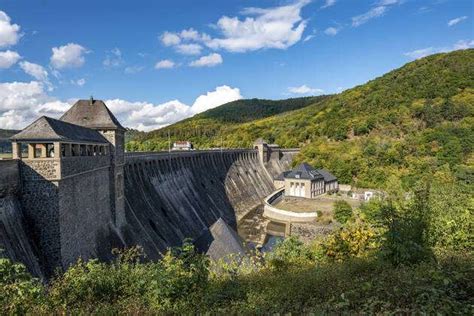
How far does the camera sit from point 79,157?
15750 millimetres

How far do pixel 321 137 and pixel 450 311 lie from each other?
79.8 m

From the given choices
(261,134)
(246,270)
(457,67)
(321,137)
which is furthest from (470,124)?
(246,270)

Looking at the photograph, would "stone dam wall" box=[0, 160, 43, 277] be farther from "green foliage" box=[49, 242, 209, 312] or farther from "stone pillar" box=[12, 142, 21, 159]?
"green foliage" box=[49, 242, 209, 312]

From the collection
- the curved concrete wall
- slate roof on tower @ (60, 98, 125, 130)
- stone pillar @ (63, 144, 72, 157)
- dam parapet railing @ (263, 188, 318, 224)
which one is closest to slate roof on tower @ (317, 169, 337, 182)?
the curved concrete wall

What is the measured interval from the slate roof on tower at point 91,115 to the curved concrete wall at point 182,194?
20.7ft

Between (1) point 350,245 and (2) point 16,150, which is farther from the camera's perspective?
(2) point 16,150

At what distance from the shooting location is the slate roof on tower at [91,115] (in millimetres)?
20266

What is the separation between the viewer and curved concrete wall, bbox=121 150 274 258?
24.2 m

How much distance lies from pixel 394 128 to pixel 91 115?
6776 cm

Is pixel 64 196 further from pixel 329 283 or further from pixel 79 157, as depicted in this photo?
pixel 329 283

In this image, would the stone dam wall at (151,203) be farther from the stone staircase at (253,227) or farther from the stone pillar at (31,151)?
the stone pillar at (31,151)

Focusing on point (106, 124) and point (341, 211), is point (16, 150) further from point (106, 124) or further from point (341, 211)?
point (341, 211)

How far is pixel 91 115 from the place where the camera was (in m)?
20.5

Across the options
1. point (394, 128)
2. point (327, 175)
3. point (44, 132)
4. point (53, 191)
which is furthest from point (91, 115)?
point (394, 128)
